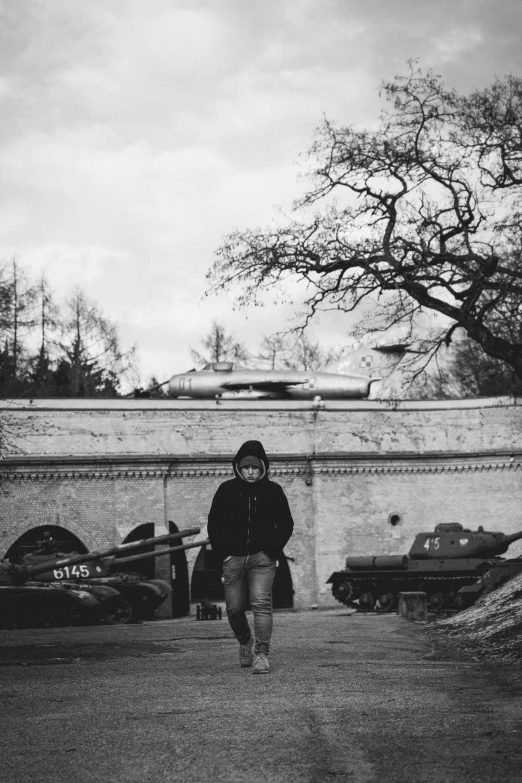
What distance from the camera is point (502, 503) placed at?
3475 centimetres

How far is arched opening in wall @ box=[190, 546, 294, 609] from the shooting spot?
33.1 m

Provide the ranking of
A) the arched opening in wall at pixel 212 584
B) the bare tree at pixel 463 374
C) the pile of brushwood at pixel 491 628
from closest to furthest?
the pile of brushwood at pixel 491 628, the arched opening in wall at pixel 212 584, the bare tree at pixel 463 374

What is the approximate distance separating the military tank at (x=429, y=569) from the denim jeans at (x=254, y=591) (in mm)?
18567

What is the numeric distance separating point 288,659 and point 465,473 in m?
26.0

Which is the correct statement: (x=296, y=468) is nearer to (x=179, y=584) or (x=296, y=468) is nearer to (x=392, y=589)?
(x=179, y=584)

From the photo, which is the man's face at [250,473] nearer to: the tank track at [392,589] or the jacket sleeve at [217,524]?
the jacket sleeve at [217,524]

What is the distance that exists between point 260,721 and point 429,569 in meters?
22.0

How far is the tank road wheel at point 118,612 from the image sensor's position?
79.7 ft

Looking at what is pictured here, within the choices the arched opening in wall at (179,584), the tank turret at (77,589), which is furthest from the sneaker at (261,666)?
the arched opening in wall at (179,584)

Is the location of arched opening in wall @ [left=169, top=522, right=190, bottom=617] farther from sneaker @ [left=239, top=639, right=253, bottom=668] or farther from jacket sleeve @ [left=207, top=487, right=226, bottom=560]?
jacket sleeve @ [left=207, top=487, right=226, bottom=560]

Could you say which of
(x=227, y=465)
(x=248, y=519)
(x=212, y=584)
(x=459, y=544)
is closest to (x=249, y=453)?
(x=248, y=519)

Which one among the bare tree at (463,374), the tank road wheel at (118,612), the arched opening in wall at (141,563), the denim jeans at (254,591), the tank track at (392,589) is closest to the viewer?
the denim jeans at (254,591)

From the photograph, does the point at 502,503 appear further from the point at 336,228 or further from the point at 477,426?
the point at 336,228

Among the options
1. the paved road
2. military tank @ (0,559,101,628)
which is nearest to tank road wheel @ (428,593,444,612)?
military tank @ (0,559,101,628)
